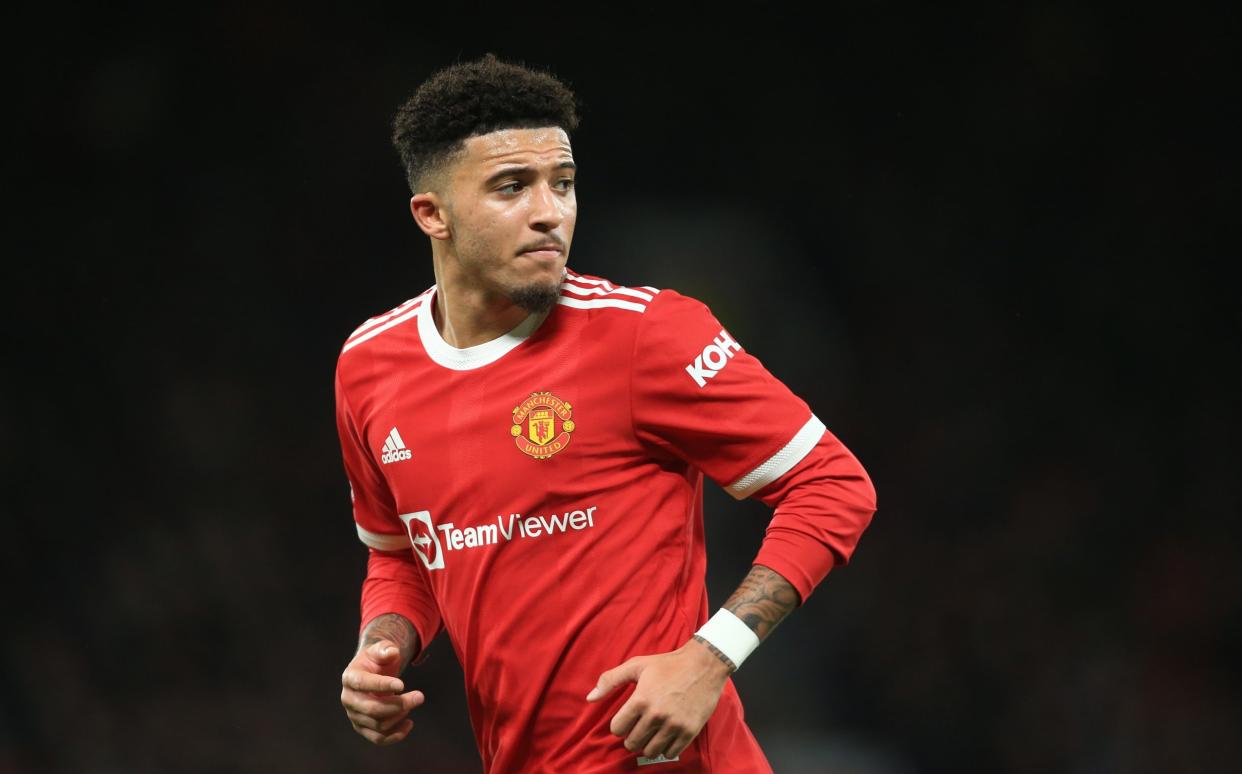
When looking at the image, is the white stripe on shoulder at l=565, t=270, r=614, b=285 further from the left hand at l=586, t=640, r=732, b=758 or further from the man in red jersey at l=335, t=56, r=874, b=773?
the left hand at l=586, t=640, r=732, b=758

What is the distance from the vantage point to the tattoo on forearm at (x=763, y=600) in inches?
64.8

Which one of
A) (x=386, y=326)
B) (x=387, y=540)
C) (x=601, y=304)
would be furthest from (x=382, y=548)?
(x=601, y=304)

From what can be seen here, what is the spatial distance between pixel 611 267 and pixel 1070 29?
5.30 feet

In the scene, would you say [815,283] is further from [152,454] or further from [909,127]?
[152,454]

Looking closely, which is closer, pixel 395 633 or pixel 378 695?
pixel 378 695

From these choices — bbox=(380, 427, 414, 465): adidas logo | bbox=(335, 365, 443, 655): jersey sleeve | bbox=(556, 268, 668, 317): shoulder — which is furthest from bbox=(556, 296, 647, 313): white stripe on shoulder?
bbox=(335, 365, 443, 655): jersey sleeve

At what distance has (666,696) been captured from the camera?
1.55 m

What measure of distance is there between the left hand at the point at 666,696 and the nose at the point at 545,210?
63 cm

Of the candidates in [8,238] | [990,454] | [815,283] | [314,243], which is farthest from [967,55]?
[8,238]

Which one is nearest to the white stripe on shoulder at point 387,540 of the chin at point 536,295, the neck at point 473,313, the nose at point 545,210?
the neck at point 473,313

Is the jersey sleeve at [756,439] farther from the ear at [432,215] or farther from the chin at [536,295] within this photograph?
the ear at [432,215]

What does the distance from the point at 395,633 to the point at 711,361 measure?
68cm

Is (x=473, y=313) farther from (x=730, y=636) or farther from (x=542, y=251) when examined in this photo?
(x=730, y=636)

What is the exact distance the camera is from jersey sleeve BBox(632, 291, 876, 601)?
5.55 feet
